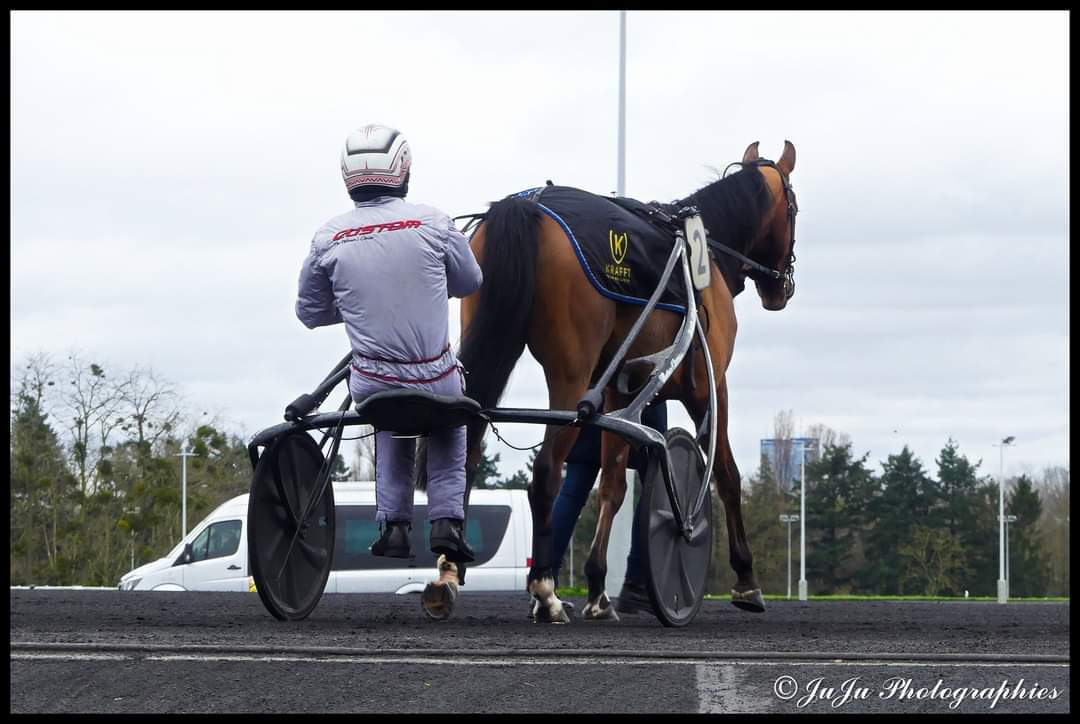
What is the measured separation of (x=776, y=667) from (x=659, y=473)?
2.33 metres

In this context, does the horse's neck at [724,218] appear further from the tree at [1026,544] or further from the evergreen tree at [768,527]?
the tree at [1026,544]

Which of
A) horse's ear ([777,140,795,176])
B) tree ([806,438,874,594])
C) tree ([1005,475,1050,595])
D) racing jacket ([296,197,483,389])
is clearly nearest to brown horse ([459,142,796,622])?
racing jacket ([296,197,483,389])

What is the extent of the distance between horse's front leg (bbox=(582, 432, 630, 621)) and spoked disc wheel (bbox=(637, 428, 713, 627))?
0.47m

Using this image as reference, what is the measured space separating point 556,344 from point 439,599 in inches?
51.7

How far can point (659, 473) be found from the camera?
729 cm

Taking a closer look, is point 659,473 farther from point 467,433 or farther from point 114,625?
point 114,625

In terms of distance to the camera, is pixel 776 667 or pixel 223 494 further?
pixel 223 494

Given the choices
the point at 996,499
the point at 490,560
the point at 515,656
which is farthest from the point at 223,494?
the point at 996,499

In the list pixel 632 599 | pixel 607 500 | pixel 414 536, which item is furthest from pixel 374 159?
pixel 414 536

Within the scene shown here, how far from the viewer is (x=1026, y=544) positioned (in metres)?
69.5

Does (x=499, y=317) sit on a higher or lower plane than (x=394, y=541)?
higher

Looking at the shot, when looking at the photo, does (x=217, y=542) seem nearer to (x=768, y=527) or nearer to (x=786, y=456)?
(x=768, y=527)

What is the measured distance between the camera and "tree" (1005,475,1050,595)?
68.2 metres

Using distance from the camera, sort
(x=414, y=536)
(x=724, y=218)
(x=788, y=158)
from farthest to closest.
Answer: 1. (x=414, y=536)
2. (x=788, y=158)
3. (x=724, y=218)
